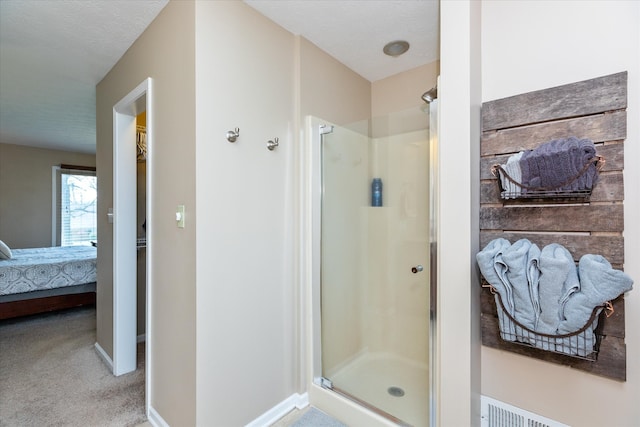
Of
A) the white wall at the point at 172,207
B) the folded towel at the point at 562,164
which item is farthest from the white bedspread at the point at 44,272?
the folded towel at the point at 562,164

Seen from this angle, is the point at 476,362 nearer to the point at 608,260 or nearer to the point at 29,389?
the point at 608,260

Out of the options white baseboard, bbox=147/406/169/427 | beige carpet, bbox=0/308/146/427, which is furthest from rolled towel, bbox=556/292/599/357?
beige carpet, bbox=0/308/146/427

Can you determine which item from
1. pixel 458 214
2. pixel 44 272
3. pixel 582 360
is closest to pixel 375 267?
pixel 458 214

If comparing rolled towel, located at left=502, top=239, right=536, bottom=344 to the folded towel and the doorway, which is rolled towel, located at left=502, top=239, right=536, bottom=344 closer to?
the folded towel

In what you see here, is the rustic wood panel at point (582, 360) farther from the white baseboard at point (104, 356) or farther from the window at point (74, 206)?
the window at point (74, 206)

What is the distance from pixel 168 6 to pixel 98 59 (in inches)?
40.8

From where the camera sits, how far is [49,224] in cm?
555

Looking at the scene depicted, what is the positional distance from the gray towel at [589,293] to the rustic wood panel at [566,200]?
133 mm

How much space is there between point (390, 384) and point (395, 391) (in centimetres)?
7

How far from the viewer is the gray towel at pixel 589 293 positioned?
1021 millimetres

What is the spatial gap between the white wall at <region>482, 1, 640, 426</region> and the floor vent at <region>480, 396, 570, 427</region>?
27 millimetres

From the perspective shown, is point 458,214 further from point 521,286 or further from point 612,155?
point 612,155

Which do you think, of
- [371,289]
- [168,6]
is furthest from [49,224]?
[371,289]

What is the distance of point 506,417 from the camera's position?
4.52 ft
